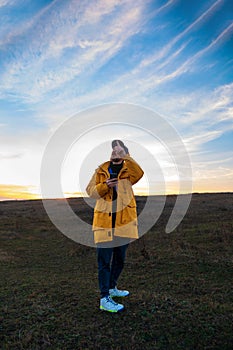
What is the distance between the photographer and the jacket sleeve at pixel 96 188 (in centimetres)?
546

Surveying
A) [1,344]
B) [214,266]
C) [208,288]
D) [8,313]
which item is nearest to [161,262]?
[214,266]

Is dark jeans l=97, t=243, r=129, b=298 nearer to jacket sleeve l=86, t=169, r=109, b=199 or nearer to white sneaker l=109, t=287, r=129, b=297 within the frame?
white sneaker l=109, t=287, r=129, b=297

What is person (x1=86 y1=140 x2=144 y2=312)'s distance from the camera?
217 inches

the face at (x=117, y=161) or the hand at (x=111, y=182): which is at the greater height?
the face at (x=117, y=161)

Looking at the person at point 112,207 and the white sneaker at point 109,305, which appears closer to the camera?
the person at point 112,207

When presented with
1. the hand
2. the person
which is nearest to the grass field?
the person

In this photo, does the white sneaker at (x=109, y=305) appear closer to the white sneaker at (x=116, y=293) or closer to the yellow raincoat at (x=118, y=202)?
the white sneaker at (x=116, y=293)

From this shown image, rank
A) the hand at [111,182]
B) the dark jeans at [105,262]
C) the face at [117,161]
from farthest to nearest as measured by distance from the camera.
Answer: the face at [117,161] < the dark jeans at [105,262] < the hand at [111,182]

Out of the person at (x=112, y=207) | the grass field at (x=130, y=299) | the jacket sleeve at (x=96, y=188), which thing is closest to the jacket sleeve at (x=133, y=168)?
the person at (x=112, y=207)

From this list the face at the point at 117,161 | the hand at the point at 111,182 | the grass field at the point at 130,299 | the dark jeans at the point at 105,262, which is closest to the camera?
the grass field at the point at 130,299

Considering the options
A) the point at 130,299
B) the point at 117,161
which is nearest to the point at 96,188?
the point at 117,161

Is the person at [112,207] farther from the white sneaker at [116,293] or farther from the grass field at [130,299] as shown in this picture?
the grass field at [130,299]

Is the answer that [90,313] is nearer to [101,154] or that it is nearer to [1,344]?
[1,344]

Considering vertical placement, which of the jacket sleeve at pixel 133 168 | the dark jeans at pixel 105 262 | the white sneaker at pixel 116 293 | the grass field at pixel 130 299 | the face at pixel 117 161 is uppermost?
the face at pixel 117 161
